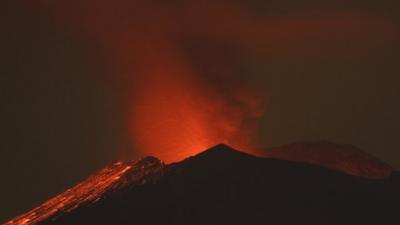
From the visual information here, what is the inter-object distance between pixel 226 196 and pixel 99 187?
537cm

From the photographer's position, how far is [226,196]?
23.3m

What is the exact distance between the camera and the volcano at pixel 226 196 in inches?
867

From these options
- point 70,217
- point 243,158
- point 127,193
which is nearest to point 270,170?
point 243,158

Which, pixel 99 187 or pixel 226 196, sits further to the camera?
pixel 99 187

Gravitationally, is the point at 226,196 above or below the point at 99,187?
below

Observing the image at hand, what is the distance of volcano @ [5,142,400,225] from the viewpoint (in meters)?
22.0

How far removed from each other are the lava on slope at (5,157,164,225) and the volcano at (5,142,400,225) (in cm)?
6

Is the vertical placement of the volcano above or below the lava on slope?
below

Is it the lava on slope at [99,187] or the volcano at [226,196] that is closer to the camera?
the volcano at [226,196]

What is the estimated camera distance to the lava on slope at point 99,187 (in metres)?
24.6

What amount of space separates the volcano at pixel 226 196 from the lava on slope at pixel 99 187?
0.20ft

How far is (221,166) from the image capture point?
25688 millimetres

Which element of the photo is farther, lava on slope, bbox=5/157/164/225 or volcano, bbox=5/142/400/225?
lava on slope, bbox=5/157/164/225

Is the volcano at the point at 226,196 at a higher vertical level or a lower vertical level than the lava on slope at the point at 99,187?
lower
